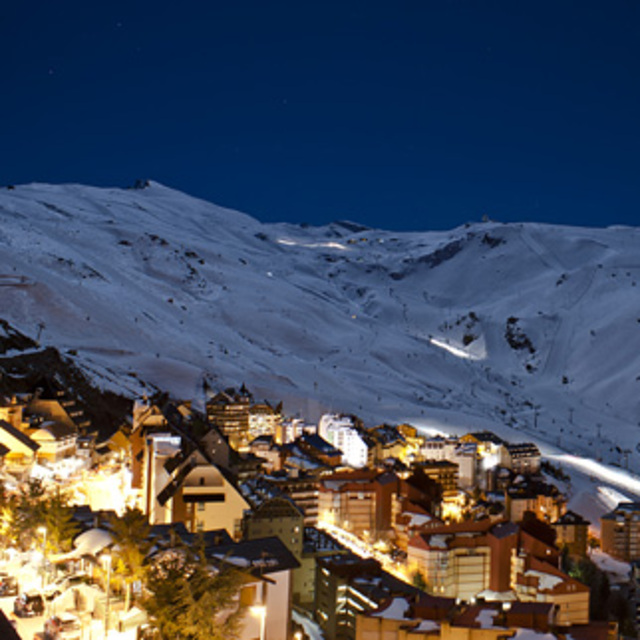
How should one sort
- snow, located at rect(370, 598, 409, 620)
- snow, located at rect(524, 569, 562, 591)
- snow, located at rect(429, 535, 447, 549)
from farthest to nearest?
snow, located at rect(429, 535, 447, 549) < snow, located at rect(524, 569, 562, 591) < snow, located at rect(370, 598, 409, 620)

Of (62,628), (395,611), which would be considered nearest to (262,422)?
(395,611)

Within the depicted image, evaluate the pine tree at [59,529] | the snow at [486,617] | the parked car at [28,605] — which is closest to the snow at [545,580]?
the snow at [486,617]

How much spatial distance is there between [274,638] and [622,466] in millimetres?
71200

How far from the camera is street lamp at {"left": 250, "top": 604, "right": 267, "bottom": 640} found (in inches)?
814

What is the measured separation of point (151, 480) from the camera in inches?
1243

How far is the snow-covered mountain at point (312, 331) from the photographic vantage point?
8069cm

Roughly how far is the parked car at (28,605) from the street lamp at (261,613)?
5.33 meters

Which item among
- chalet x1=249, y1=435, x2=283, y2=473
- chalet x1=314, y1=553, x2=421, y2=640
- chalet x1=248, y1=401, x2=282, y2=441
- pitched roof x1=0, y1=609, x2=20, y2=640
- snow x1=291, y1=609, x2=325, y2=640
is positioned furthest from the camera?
chalet x1=248, y1=401, x2=282, y2=441

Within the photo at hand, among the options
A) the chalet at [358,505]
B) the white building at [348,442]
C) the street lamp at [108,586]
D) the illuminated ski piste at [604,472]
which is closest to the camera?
the street lamp at [108,586]

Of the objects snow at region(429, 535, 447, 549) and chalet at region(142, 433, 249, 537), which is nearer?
chalet at region(142, 433, 249, 537)

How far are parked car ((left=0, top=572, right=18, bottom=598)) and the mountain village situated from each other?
0.08 meters

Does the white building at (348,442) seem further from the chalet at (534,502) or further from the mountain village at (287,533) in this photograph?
the chalet at (534,502)

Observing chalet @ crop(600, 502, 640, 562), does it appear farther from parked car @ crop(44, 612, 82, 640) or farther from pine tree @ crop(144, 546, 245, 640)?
parked car @ crop(44, 612, 82, 640)

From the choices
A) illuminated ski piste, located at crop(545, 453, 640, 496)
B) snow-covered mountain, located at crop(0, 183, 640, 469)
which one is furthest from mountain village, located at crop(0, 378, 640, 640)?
snow-covered mountain, located at crop(0, 183, 640, 469)
